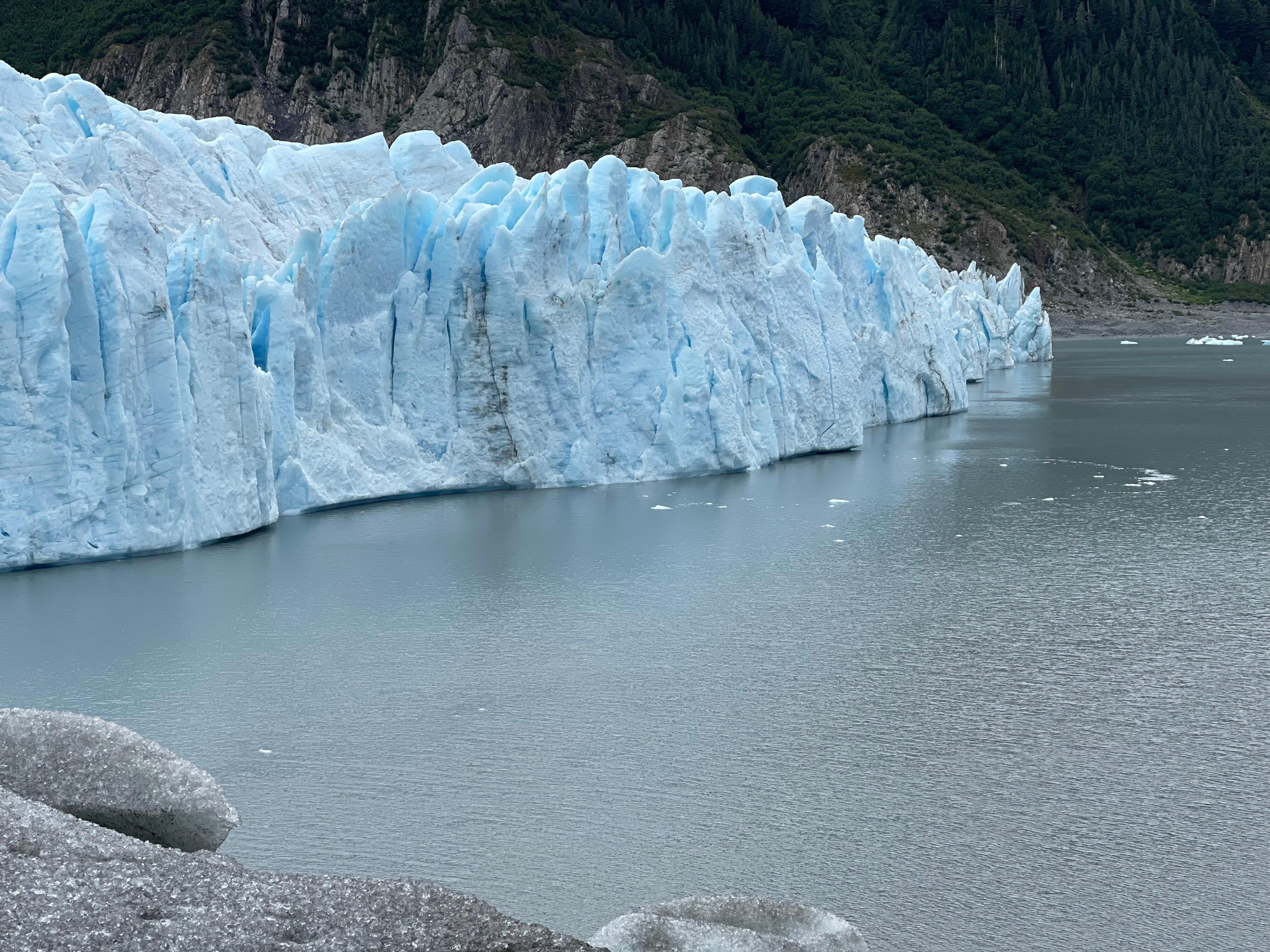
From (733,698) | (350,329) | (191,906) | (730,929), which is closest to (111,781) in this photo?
(191,906)

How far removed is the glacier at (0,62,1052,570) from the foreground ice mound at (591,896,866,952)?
863cm

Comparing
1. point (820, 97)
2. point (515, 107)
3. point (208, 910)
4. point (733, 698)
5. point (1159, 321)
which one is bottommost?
point (733, 698)

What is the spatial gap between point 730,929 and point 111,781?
253 centimetres

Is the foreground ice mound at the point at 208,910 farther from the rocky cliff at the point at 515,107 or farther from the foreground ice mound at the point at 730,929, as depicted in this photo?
the rocky cliff at the point at 515,107

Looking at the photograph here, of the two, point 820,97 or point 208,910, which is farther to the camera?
point 820,97

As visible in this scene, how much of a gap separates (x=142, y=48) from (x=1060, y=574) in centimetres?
6677

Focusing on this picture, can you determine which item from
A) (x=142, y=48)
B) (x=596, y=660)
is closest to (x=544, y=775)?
(x=596, y=660)

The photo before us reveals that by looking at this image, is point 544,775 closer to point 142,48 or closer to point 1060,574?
point 1060,574

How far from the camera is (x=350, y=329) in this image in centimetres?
1579

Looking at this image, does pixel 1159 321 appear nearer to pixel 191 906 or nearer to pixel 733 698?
pixel 733 698

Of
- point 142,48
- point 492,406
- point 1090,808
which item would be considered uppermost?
point 142,48

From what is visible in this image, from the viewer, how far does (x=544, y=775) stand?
24.0ft

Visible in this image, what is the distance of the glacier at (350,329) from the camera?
11977 millimetres

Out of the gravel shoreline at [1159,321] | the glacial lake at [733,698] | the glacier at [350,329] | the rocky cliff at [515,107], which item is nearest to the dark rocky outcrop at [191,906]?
the glacial lake at [733,698]
